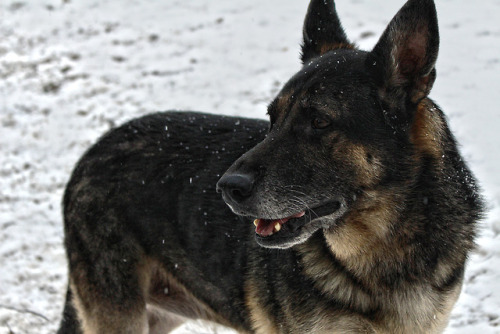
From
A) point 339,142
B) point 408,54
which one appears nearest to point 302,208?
point 339,142

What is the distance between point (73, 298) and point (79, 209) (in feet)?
2.00

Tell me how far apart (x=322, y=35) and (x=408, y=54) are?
847mm

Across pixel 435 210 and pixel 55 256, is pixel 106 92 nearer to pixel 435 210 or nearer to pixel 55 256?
pixel 55 256

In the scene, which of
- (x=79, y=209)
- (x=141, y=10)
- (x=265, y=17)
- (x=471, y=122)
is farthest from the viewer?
(x=141, y=10)

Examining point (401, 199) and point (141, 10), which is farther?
point (141, 10)

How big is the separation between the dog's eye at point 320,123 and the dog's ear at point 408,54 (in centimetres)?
34

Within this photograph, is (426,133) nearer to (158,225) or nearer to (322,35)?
(322,35)

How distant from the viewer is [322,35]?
398cm

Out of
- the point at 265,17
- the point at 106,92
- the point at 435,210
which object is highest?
the point at 435,210

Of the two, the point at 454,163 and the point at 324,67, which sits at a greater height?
the point at 324,67

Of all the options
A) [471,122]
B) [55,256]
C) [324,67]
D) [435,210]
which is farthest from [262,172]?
[471,122]

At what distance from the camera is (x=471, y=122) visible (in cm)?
722

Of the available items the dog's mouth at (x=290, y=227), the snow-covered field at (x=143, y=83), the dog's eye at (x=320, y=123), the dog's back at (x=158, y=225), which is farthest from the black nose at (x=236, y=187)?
the snow-covered field at (x=143, y=83)

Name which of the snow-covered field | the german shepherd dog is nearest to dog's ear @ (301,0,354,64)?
the german shepherd dog
